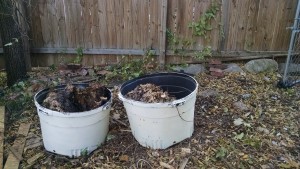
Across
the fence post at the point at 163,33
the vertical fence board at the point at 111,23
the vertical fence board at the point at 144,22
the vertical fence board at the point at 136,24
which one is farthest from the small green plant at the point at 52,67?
the fence post at the point at 163,33

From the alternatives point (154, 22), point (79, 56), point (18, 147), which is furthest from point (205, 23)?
point (18, 147)

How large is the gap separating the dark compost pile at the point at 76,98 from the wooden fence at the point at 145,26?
1.94 m

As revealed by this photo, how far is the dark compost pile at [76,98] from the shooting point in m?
2.79

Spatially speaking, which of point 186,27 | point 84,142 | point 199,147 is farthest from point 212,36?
point 84,142

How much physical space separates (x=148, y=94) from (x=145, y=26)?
2126 mm

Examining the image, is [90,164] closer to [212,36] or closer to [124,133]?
[124,133]

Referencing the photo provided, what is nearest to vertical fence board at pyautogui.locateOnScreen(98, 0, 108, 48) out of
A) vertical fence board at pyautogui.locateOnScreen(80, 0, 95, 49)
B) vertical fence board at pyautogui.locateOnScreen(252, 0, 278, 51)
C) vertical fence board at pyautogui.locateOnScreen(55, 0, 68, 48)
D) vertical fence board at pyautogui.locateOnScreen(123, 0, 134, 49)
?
vertical fence board at pyautogui.locateOnScreen(80, 0, 95, 49)

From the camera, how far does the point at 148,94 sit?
9.25 ft

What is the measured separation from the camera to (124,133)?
315 cm

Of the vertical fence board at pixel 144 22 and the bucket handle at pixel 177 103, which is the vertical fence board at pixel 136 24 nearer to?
the vertical fence board at pixel 144 22

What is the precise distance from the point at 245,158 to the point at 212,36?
2455 mm

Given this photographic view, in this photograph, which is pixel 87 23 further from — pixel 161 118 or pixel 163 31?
pixel 161 118

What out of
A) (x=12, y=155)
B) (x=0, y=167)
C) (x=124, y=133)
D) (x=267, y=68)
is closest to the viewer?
(x=0, y=167)

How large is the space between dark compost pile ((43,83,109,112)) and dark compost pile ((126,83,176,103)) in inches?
11.4
